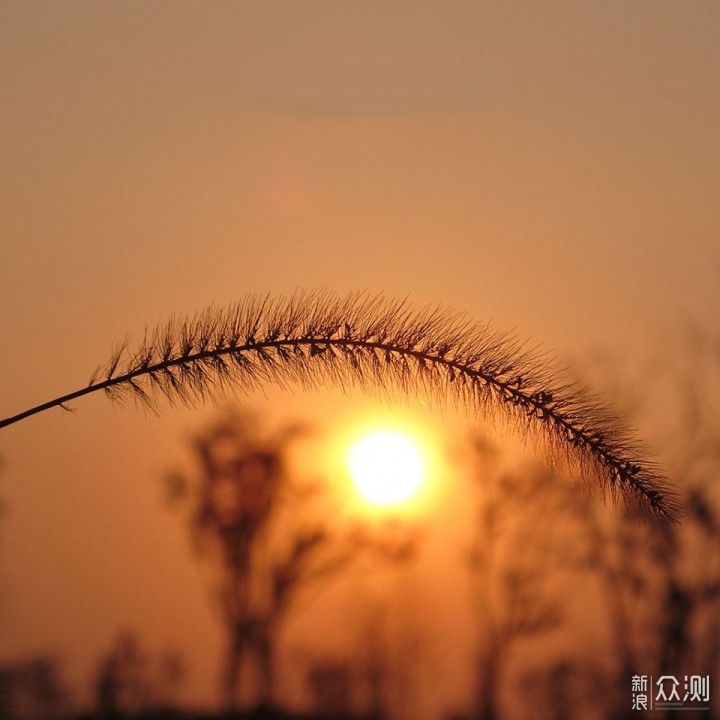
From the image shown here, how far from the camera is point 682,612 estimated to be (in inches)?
202

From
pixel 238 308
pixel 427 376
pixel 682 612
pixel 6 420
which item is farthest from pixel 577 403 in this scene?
pixel 682 612

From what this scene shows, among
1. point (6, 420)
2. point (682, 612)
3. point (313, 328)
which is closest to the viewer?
point (6, 420)

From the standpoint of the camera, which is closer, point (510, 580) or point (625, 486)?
point (625, 486)

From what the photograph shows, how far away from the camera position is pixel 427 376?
1435 millimetres

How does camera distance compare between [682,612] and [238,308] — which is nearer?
[238,308]

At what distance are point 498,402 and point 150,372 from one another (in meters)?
0.50

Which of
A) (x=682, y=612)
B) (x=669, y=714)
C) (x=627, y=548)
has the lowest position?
(x=669, y=714)

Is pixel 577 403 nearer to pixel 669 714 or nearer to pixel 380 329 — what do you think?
pixel 380 329

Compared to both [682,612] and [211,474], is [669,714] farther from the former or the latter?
[211,474]

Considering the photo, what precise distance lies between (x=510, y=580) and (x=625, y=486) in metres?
3.78

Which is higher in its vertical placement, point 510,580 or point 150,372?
point 150,372

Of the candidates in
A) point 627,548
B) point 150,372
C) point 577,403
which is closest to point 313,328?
point 150,372

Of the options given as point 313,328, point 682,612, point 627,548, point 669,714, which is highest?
point 313,328

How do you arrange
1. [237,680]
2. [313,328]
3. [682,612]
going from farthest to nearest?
1. [682,612]
2. [237,680]
3. [313,328]
